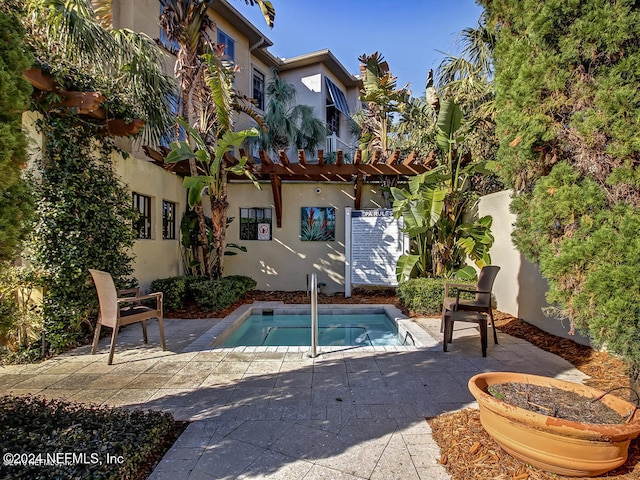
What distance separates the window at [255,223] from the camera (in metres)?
9.80

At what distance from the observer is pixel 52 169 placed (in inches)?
171

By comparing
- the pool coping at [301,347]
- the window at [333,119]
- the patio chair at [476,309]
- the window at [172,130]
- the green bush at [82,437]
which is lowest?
the pool coping at [301,347]

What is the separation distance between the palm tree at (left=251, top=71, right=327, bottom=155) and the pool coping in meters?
8.52

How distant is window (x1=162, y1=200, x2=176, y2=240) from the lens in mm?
7992

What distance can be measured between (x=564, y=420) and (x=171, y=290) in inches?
270

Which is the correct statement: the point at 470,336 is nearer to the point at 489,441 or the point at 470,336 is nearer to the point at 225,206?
the point at 489,441

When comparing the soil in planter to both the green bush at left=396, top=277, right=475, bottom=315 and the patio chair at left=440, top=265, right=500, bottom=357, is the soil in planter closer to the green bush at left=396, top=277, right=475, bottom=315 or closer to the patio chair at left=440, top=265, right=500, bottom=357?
the patio chair at left=440, top=265, right=500, bottom=357

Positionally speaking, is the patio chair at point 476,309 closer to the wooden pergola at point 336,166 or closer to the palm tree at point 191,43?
the wooden pergola at point 336,166

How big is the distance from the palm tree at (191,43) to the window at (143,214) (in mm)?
1315

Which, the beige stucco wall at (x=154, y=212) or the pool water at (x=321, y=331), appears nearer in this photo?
the pool water at (x=321, y=331)

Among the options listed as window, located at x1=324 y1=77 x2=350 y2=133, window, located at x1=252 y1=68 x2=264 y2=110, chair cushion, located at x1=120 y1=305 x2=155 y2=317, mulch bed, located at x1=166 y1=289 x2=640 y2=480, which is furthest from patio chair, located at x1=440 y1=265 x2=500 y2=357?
window, located at x1=324 y1=77 x2=350 y2=133

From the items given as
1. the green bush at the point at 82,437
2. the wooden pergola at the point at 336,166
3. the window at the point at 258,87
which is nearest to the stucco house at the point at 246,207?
the window at the point at 258,87

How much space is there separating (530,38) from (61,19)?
6119mm

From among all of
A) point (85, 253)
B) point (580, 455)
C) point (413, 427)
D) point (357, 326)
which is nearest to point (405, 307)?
point (357, 326)
